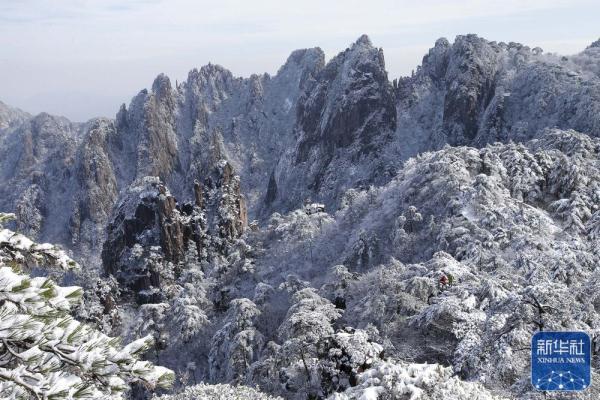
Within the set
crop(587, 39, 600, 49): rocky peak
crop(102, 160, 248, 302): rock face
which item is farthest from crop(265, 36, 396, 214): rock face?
crop(587, 39, 600, 49): rocky peak

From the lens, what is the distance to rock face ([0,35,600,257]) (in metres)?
90.2

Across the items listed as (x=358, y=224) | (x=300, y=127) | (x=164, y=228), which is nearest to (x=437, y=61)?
(x=300, y=127)

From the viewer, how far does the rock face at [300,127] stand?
90188mm

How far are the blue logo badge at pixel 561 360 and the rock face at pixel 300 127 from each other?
68081mm

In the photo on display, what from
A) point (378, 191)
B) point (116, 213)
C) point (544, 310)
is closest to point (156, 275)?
point (116, 213)

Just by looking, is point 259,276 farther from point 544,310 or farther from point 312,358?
point 544,310

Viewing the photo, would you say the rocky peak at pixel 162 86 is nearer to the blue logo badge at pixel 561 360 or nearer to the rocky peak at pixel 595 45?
the rocky peak at pixel 595 45

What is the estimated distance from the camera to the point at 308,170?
11350 centimetres

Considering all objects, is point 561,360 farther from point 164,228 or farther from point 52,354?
point 164,228

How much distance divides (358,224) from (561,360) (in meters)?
43.4

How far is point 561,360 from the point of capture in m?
8.20

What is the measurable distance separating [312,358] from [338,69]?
363 ft

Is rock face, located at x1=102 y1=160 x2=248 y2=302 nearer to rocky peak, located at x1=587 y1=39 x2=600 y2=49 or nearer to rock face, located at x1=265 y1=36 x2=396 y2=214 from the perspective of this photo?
rock face, located at x1=265 y1=36 x2=396 y2=214

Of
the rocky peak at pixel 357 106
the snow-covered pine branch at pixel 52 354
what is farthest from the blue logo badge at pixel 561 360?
the rocky peak at pixel 357 106
